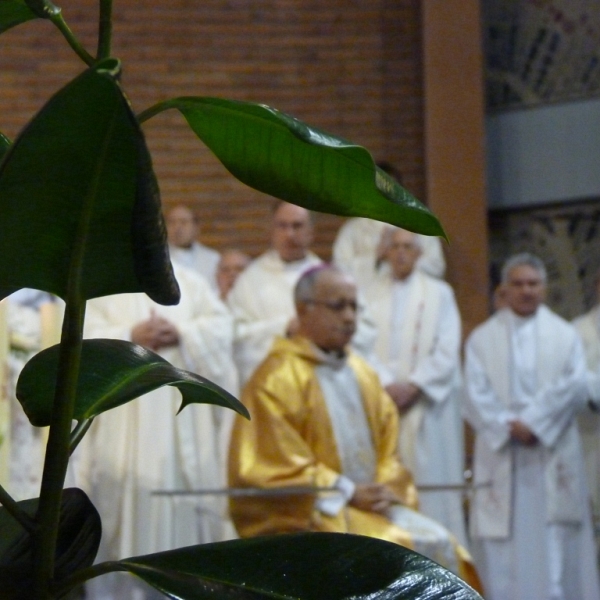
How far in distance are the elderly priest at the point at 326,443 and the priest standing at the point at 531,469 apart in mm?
2013

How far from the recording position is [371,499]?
5.15 metres

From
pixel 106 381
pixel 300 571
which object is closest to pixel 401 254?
pixel 106 381

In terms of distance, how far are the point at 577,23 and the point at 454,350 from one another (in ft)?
13.7

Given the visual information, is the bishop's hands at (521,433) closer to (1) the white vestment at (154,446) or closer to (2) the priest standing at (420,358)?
(2) the priest standing at (420,358)

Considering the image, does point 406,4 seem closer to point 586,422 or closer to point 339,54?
point 339,54

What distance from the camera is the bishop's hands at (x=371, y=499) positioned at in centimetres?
515

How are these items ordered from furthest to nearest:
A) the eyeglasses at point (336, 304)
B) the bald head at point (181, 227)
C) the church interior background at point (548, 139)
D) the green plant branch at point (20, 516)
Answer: the church interior background at point (548, 139) → the bald head at point (181, 227) → the eyeglasses at point (336, 304) → the green plant branch at point (20, 516)

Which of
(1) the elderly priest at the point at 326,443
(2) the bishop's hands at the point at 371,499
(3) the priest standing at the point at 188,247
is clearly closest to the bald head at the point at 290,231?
(3) the priest standing at the point at 188,247

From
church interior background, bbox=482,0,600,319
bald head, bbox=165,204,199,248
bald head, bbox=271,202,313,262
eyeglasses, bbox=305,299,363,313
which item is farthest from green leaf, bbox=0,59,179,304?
church interior background, bbox=482,0,600,319

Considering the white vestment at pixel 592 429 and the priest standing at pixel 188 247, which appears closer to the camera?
the priest standing at pixel 188 247

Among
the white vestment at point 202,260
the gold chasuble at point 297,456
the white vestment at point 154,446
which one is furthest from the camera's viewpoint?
the white vestment at point 202,260

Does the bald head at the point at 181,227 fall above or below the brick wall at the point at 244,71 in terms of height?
below

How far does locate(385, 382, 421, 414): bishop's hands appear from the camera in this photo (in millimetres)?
7504

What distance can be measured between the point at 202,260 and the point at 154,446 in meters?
2.61
